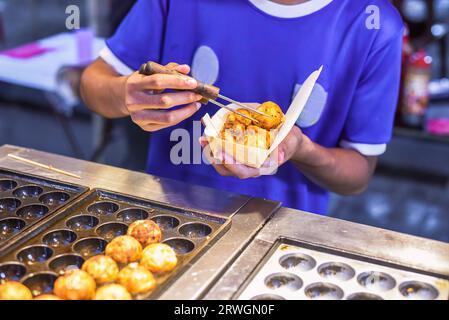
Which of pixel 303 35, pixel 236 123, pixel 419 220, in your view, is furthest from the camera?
pixel 419 220

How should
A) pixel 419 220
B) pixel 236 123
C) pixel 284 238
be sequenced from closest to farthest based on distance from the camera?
pixel 284 238 → pixel 236 123 → pixel 419 220

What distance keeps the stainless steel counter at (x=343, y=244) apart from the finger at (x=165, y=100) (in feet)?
1.07

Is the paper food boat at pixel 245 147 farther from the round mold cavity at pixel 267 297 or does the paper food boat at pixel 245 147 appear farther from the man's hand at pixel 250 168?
the round mold cavity at pixel 267 297

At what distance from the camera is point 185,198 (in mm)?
1466

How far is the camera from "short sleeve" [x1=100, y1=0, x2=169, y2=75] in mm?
1775

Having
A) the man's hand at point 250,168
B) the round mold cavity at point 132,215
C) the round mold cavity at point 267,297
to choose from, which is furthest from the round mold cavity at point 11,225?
the round mold cavity at point 267,297

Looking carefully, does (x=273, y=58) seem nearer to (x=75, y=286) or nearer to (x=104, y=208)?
(x=104, y=208)

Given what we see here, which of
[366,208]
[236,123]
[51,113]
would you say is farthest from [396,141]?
[236,123]

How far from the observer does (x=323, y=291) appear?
1186 millimetres

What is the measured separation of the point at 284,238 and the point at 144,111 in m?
0.45

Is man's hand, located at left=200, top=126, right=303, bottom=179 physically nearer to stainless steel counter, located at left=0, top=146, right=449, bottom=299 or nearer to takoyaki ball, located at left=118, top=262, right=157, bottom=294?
stainless steel counter, located at left=0, top=146, right=449, bottom=299

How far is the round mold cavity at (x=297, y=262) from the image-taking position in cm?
125

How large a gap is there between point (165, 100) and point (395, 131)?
6.75ft
